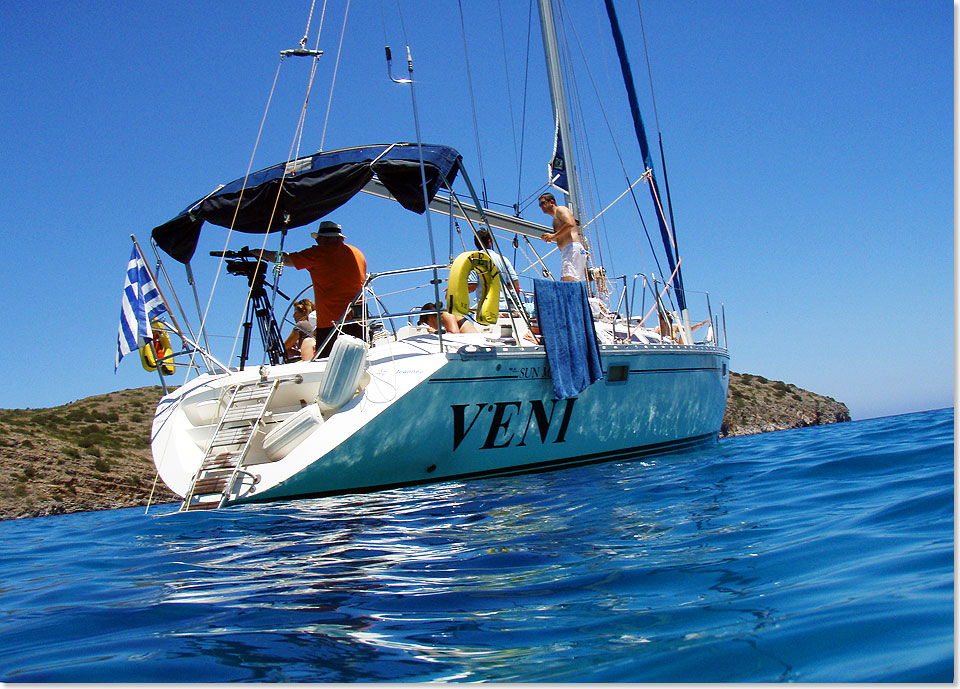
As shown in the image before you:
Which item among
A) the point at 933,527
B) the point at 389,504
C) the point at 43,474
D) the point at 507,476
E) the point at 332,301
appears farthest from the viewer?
the point at 43,474

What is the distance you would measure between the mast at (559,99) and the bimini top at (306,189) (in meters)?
4.27

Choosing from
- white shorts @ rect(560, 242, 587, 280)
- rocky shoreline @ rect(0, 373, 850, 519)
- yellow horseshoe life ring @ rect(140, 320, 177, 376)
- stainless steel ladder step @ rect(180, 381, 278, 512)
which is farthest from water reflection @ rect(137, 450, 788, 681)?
rocky shoreline @ rect(0, 373, 850, 519)

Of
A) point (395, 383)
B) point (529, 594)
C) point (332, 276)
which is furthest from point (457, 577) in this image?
point (332, 276)

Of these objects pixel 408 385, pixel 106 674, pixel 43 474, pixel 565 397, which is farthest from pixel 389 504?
pixel 43 474

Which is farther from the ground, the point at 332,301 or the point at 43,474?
the point at 332,301

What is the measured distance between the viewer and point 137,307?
6.79 m

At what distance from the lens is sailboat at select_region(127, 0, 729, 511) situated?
17.9ft

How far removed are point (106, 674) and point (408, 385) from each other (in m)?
3.78

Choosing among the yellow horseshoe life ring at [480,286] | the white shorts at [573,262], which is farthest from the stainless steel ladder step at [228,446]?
the white shorts at [573,262]

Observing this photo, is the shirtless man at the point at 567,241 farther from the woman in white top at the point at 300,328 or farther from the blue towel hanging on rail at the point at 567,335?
the woman in white top at the point at 300,328

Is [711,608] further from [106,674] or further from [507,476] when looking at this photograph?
[507,476]

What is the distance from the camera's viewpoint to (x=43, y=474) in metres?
18.3

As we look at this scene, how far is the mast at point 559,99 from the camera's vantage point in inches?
425

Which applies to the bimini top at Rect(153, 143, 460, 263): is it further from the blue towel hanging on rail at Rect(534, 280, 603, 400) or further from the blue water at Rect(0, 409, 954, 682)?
the blue water at Rect(0, 409, 954, 682)
